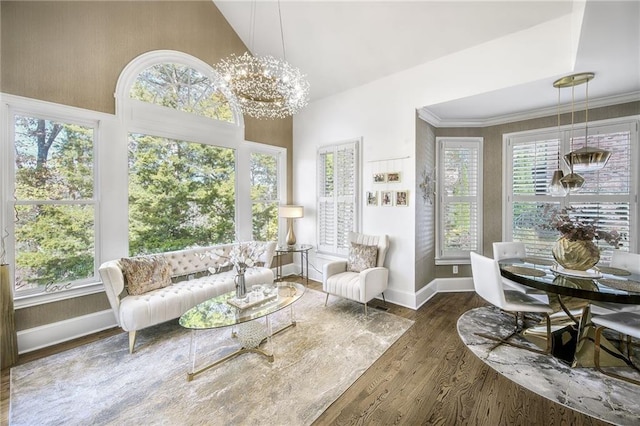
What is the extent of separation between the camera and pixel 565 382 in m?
2.11

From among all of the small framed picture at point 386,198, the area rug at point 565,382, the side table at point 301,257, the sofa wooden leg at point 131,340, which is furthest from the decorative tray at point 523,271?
the sofa wooden leg at point 131,340

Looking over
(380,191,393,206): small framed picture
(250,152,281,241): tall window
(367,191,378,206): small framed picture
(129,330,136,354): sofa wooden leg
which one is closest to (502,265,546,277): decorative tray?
(380,191,393,206): small framed picture

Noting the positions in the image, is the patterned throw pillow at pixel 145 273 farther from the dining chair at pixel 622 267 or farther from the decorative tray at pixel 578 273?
the dining chair at pixel 622 267

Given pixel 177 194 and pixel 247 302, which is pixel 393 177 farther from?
pixel 177 194

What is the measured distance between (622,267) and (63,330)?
20.7ft

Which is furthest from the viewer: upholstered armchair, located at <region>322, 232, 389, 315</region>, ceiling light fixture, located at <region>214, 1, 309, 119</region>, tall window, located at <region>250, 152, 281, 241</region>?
tall window, located at <region>250, 152, 281, 241</region>

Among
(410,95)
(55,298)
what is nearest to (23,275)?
(55,298)

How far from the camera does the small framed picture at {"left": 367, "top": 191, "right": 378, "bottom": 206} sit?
4.07m

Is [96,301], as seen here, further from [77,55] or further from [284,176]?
[284,176]

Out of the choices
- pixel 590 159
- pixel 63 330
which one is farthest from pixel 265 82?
pixel 63 330

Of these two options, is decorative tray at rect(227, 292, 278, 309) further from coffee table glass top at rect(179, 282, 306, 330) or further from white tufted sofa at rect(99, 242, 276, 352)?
white tufted sofa at rect(99, 242, 276, 352)

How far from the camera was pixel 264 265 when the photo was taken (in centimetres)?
425

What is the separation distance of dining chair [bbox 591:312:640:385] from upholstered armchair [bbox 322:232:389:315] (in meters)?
2.09

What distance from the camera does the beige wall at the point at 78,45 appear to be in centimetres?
257
